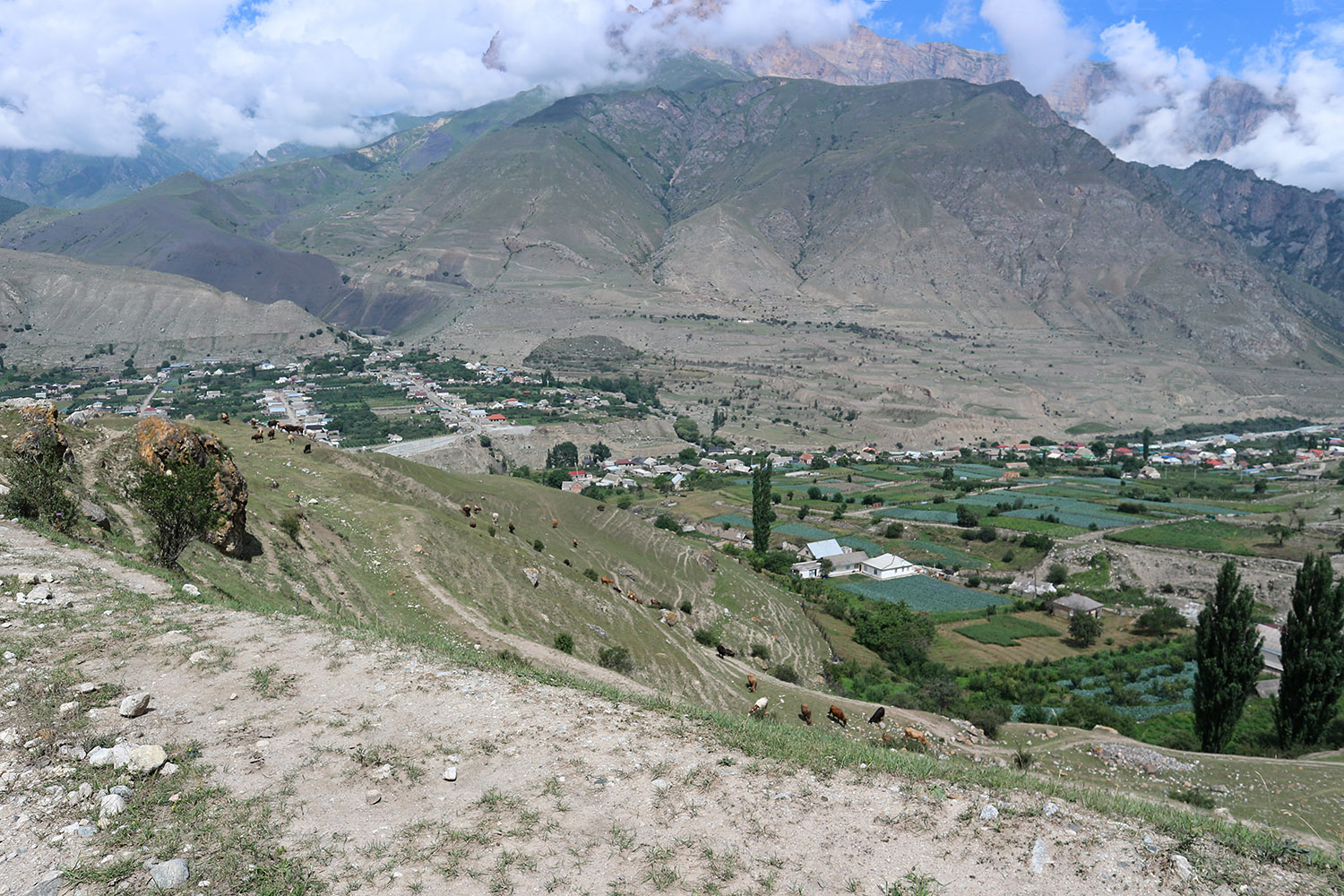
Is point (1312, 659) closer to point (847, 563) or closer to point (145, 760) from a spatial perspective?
point (145, 760)

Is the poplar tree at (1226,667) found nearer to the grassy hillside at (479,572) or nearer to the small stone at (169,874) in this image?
the grassy hillside at (479,572)

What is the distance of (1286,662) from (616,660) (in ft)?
98.7

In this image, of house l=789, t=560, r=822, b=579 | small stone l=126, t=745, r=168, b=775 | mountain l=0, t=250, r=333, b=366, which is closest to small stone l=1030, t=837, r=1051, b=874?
small stone l=126, t=745, r=168, b=775

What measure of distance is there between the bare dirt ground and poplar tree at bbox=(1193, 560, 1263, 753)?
2792cm

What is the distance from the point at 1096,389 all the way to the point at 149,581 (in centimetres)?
21200

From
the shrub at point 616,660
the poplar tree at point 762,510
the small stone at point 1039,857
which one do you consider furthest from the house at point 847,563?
the small stone at point 1039,857

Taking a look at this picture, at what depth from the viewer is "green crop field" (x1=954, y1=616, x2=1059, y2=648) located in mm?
53156

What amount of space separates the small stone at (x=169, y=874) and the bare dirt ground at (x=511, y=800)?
9 centimetres

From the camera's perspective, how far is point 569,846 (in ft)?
24.5

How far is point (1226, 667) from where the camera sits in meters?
29.1

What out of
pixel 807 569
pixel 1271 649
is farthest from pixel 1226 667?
pixel 807 569

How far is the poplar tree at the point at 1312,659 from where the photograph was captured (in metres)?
29.3

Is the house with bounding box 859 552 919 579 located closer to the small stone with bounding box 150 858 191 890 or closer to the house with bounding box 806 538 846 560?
the house with bounding box 806 538 846 560

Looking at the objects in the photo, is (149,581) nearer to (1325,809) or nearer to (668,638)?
(668,638)
